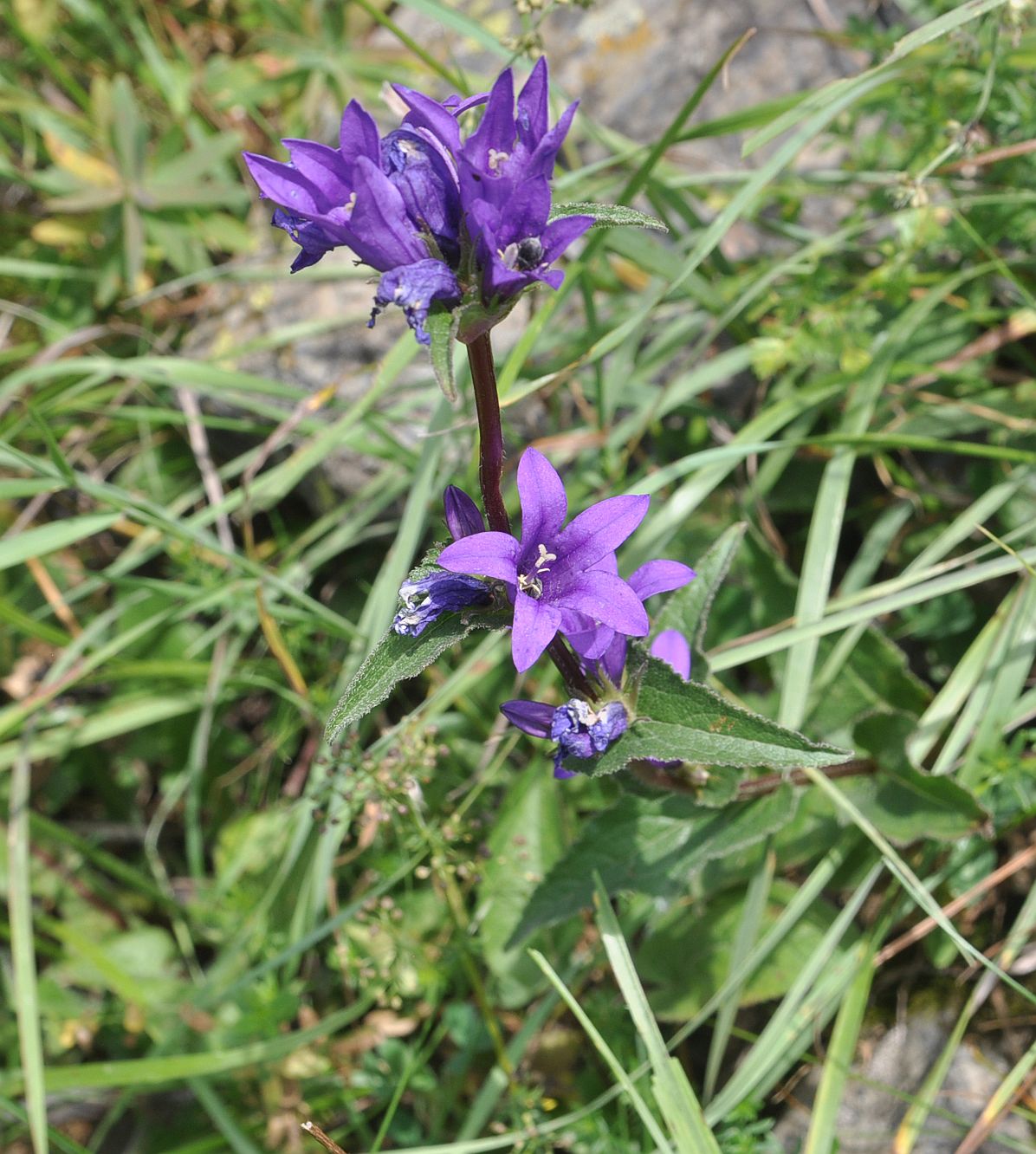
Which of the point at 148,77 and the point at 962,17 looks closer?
the point at 962,17

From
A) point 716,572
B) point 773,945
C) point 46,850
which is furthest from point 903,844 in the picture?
point 46,850

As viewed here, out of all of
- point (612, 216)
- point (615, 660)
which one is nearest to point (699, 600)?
point (615, 660)

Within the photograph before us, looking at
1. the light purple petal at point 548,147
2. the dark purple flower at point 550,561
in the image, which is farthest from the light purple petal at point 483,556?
the light purple petal at point 548,147

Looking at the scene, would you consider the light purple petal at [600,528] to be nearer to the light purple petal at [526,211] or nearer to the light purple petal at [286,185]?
the light purple petal at [526,211]

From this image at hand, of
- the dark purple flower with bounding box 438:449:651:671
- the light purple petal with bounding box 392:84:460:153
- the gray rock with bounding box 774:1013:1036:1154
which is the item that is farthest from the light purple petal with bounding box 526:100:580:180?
the gray rock with bounding box 774:1013:1036:1154

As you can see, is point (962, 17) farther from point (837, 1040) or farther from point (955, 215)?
point (837, 1040)

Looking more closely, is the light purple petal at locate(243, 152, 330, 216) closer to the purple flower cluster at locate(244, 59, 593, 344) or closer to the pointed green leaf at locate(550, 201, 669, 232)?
the purple flower cluster at locate(244, 59, 593, 344)
